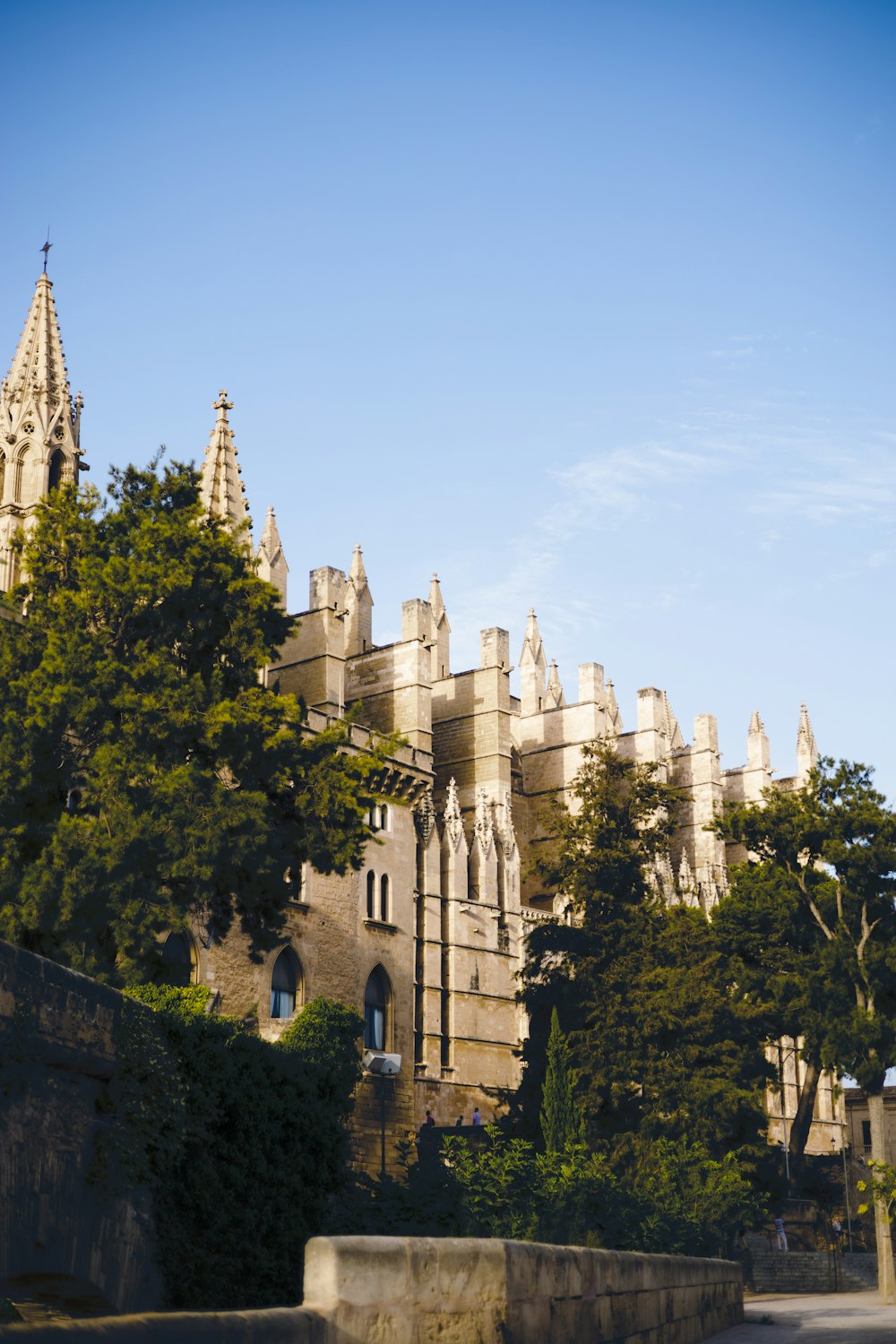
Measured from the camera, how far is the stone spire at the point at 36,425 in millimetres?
39562

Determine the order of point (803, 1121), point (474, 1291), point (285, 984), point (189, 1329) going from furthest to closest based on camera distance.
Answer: point (803, 1121)
point (285, 984)
point (474, 1291)
point (189, 1329)

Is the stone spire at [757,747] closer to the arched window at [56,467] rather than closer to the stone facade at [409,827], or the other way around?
the stone facade at [409,827]

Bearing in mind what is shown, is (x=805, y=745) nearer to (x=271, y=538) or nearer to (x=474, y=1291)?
(x=271, y=538)

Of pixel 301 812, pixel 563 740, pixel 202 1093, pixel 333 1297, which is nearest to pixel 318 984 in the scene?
pixel 301 812

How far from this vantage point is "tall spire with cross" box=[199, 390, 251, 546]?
44750 millimetres

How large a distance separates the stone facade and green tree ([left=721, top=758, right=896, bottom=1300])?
10.00 metres

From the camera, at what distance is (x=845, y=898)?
4169 cm

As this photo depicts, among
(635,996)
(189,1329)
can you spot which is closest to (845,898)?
(635,996)

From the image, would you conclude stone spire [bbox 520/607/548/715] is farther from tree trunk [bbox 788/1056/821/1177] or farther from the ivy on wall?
the ivy on wall

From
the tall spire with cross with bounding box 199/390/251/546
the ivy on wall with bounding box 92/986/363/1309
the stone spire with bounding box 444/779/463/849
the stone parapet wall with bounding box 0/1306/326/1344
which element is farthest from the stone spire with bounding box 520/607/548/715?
the stone parapet wall with bounding box 0/1306/326/1344

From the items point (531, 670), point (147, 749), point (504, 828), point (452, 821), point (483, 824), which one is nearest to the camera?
point (147, 749)

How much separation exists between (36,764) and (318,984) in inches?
740

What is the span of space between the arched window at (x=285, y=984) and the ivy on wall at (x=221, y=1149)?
24.8m

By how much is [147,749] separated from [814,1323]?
501 inches
